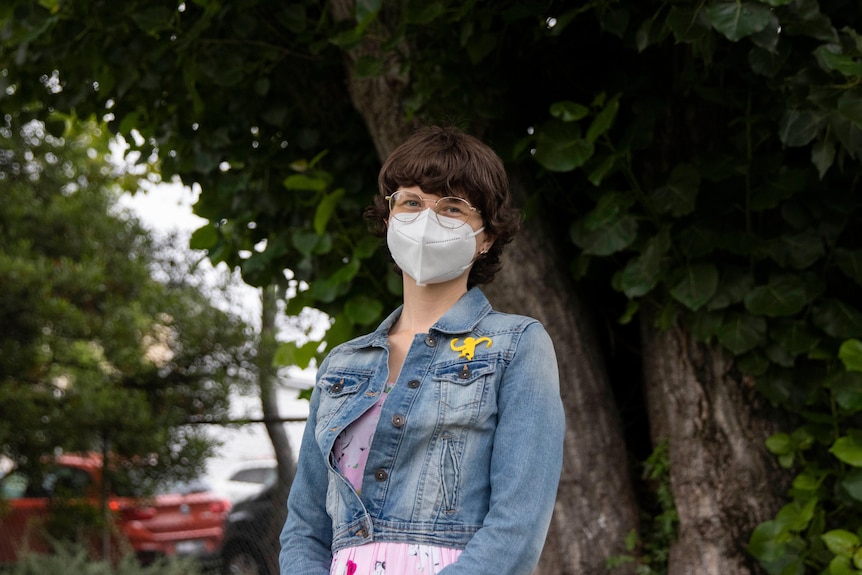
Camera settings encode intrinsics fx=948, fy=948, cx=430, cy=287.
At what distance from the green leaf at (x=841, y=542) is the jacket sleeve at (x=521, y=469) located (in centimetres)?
145

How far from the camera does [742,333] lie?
282 centimetres

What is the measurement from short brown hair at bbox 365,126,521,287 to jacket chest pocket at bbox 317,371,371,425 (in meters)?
0.36

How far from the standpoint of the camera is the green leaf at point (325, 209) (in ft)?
11.0

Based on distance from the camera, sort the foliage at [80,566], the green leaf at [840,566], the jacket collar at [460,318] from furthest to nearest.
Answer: the foliage at [80,566] < the green leaf at [840,566] < the jacket collar at [460,318]

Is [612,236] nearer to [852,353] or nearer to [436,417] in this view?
[852,353]

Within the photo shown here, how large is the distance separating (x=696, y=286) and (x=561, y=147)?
58 cm

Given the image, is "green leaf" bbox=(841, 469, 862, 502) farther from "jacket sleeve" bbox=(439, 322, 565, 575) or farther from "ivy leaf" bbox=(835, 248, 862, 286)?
"jacket sleeve" bbox=(439, 322, 565, 575)

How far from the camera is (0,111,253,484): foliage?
6.36 meters

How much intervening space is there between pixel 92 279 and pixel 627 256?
4516 millimetres

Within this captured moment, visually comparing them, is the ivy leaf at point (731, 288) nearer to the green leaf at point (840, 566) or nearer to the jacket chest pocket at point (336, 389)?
the green leaf at point (840, 566)

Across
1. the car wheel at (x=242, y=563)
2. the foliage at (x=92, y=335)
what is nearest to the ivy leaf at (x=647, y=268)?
the car wheel at (x=242, y=563)

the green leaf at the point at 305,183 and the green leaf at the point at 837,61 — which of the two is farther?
the green leaf at the point at 305,183

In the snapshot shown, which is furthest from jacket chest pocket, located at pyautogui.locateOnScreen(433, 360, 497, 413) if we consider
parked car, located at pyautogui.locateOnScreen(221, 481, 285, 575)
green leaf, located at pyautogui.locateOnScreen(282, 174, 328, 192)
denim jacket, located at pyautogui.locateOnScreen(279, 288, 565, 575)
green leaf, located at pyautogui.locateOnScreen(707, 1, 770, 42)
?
parked car, located at pyautogui.locateOnScreen(221, 481, 285, 575)

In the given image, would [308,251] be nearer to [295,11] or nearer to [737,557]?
[295,11]
